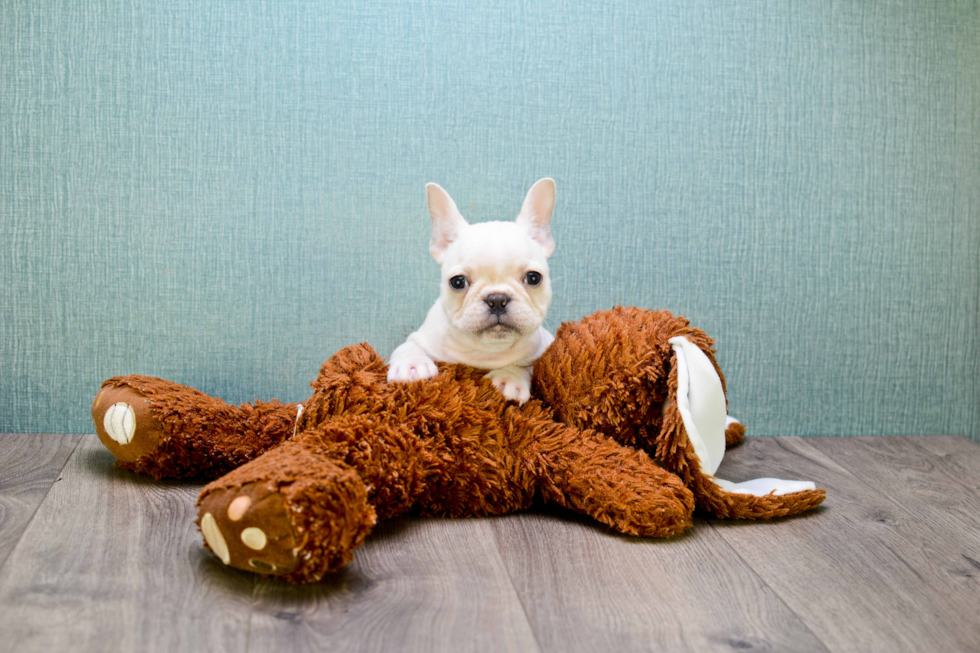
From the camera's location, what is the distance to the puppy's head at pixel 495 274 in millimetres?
1399

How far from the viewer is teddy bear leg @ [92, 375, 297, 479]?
1.53m

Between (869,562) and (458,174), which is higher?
(458,174)

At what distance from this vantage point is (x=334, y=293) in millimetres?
1899

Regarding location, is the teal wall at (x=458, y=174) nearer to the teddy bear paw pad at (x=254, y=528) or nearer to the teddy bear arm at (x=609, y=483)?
the teddy bear arm at (x=609, y=483)

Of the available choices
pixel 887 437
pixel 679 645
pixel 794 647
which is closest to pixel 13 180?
pixel 679 645

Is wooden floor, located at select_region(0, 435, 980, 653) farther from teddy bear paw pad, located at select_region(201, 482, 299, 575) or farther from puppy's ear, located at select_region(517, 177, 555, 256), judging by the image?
puppy's ear, located at select_region(517, 177, 555, 256)

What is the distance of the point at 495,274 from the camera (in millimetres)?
1425

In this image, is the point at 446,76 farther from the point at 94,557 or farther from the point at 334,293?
the point at 94,557

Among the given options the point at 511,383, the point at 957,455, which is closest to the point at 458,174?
the point at 511,383

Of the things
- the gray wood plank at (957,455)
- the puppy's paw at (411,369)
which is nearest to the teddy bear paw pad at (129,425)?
the puppy's paw at (411,369)

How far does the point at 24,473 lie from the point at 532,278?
110cm

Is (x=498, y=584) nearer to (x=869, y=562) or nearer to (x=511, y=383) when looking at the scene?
(x=511, y=383)

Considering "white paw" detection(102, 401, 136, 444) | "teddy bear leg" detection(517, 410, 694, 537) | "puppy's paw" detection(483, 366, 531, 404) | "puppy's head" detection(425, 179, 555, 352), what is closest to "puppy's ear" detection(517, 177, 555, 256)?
"puppy's head" detection(425, 179, 555, 352)

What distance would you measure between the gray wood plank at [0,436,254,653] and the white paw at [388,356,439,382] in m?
0.43
